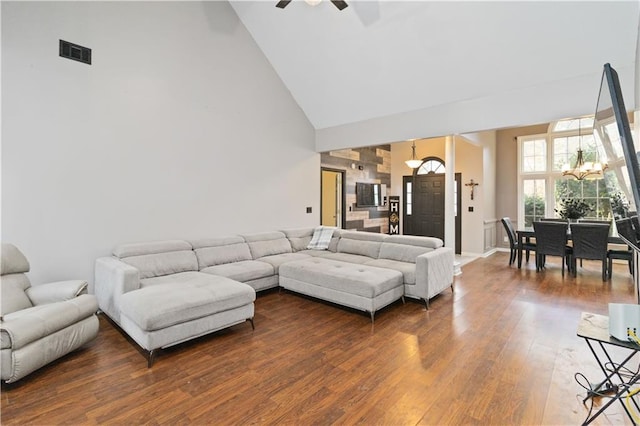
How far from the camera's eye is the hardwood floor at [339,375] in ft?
6.46

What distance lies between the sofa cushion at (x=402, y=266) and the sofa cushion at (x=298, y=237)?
5.15 ft

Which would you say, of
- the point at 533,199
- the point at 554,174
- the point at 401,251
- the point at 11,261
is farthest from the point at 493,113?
the point at 11,261

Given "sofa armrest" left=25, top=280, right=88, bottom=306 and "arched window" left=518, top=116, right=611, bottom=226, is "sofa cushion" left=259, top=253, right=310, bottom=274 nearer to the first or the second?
"sofa armrest" left=25, top=280, right=88, bottom=306

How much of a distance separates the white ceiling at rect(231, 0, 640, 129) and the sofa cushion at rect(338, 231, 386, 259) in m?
2.25

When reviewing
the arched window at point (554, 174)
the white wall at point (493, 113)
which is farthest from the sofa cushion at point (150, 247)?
the arched window at point (554, 174)

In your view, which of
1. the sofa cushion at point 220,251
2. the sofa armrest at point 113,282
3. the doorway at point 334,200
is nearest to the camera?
the sofa armrest at point 113,282

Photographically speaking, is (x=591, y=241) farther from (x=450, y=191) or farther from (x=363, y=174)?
(x=363, y=174)

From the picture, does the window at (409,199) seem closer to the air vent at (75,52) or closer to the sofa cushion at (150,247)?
the sofa cushion at (150,247)

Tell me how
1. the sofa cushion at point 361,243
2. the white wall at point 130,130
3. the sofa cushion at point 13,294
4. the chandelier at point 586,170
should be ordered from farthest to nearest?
the chandelier at point 586,170 < the sofa cushion at point 361,243 < the white wall at point 130,130 < the sofa cushion at point 13,294

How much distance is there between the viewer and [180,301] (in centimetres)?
280

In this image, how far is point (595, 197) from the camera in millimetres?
7188

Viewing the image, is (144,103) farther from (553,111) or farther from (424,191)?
(424,191)

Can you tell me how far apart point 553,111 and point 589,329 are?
10.2 feet

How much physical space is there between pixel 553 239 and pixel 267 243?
17.0 feet
